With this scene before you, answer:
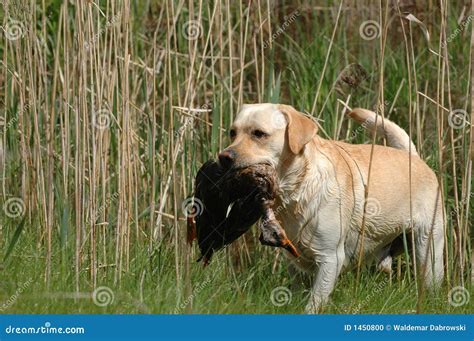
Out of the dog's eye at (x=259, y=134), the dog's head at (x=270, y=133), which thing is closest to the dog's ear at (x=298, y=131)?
the dog's head at (x=270, y=133)

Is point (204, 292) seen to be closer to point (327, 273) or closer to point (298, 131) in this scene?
point (327, 273)

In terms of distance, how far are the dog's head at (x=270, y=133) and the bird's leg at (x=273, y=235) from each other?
337mm

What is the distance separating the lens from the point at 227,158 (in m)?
5.18

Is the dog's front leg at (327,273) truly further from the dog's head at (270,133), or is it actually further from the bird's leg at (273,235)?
the dog's head at (270,133)

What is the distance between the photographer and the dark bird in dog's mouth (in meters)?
5.13

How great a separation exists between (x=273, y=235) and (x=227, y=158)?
19.4 inches

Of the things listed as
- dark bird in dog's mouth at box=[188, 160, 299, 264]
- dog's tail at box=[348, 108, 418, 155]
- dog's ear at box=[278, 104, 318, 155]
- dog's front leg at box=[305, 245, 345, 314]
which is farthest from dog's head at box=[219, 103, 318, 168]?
dog's tail at box=[348, 108, 418, 155]

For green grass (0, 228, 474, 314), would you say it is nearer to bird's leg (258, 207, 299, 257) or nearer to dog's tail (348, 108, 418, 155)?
bird's leg (258, 207, 299, 257)

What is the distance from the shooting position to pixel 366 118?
597 centimetres

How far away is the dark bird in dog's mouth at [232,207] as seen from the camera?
5133 millimetres

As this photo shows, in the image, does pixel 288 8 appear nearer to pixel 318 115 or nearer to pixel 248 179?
pixel 318 115

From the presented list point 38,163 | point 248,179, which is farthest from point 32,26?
point 248,179

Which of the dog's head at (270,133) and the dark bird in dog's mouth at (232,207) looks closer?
the dark bird in dog's mouth at (232,207)

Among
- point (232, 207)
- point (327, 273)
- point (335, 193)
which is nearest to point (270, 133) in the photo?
point (232, 207)
